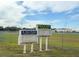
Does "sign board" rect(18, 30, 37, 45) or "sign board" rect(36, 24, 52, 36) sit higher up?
"sign board" rect(36, 24, 52, 36)

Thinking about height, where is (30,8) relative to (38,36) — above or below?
above

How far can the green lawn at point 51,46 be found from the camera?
107 inches

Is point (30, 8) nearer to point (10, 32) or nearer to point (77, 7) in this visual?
point (10, 32)

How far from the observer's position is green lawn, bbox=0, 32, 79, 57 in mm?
2707

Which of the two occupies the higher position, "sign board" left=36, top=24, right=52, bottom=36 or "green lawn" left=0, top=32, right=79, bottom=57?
"sign board" left=36, top=24, right=52, bottom=36

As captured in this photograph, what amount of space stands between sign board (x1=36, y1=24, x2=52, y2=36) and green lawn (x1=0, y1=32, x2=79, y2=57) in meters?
0.07

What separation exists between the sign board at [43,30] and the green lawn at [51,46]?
71 millimetres

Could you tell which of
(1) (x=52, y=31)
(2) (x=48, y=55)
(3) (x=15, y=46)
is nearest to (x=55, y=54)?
(2) (x=48, y=55)

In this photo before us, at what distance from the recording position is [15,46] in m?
2.71

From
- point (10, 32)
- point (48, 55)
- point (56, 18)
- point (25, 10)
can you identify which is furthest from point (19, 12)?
point (48, 55)

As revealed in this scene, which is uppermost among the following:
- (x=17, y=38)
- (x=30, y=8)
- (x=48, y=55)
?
(x=30, y=8)

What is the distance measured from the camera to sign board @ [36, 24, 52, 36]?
272 centimetres

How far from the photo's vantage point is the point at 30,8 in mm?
2711

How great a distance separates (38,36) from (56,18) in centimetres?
32
